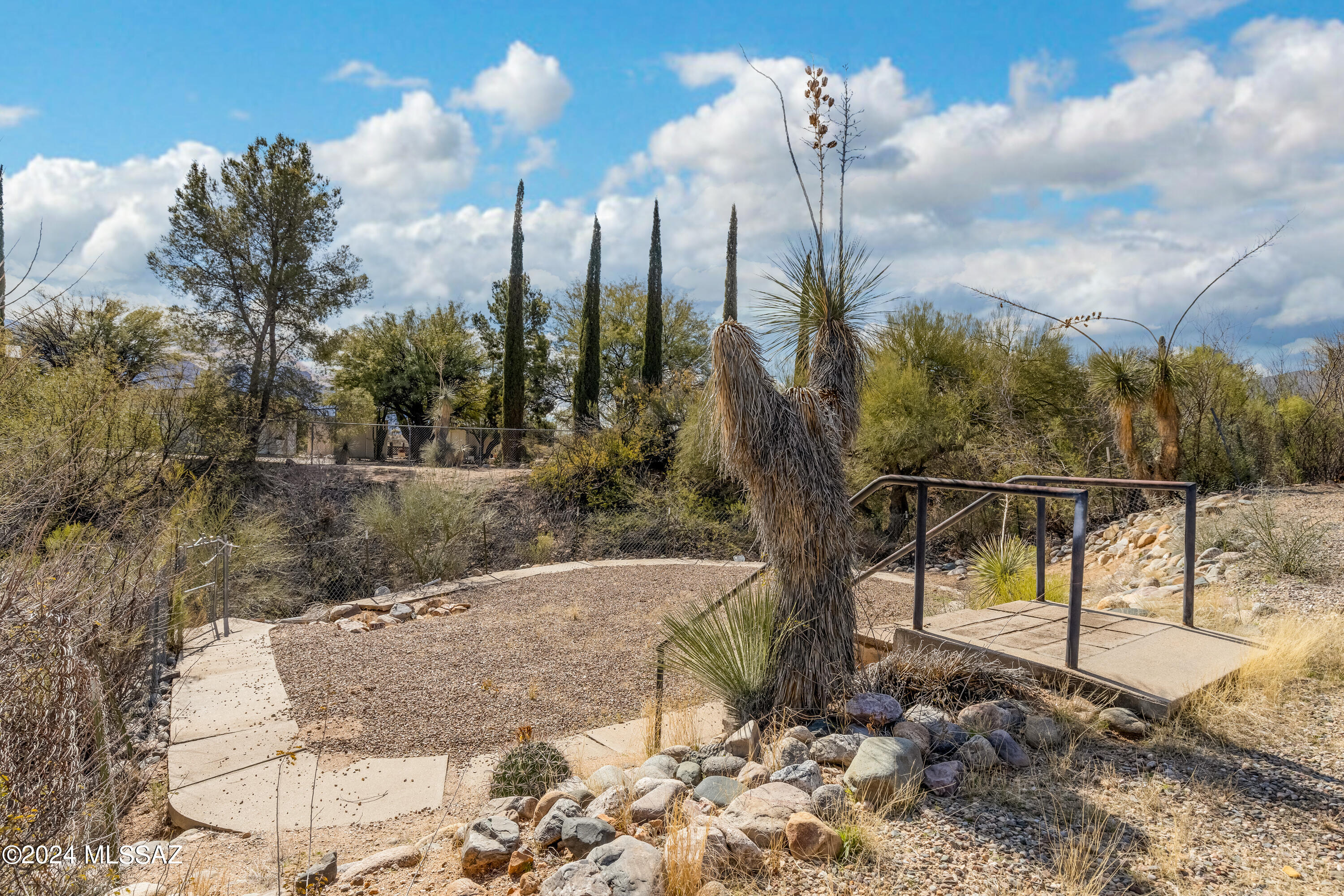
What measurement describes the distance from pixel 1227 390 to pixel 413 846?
15326 millimetres

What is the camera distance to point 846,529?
13.9 ft

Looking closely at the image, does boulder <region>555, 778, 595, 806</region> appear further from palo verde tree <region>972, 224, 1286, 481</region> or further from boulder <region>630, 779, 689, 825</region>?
palo verde tree <region>972, 224, 1286, 481</region>

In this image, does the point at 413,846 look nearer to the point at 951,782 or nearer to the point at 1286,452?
the point at 951,782

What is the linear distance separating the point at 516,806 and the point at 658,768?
2.46 feet

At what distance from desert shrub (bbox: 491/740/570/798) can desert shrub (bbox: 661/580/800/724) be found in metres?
0.85

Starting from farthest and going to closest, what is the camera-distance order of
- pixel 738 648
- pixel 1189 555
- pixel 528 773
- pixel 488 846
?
pixel 1189 555 → pixel 738 648 → pixel 528 773 → pixel 488 846

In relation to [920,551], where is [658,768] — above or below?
below

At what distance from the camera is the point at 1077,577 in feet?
12.6

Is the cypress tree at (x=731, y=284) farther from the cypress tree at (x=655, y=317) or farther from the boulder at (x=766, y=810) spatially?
the boulder at (x=766, y=810)

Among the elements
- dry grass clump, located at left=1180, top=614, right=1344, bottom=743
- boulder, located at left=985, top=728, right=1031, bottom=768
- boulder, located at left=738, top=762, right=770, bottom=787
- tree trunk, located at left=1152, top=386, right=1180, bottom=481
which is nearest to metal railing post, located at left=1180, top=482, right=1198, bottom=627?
dry grass clump, located at left=1180, top=614, right=1344, bottom=743

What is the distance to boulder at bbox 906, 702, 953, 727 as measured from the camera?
3.62 meters

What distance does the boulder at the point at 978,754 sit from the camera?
10.8ft

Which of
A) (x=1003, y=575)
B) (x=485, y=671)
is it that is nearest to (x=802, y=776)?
(x=485, y=671)

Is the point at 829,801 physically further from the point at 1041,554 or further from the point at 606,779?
the point at 1041,554
